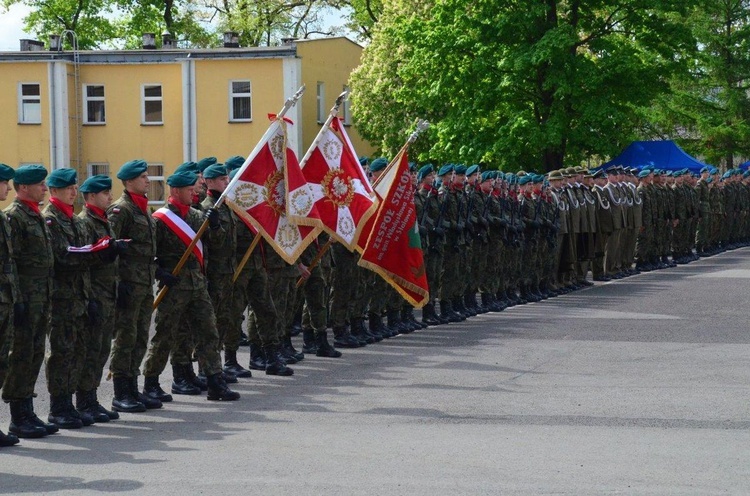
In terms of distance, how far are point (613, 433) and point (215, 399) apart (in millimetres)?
3547

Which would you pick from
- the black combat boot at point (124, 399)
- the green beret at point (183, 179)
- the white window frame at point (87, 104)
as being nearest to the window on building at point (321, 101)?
the white window frame at point (87, 104)

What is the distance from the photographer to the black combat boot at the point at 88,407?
10.1 meters

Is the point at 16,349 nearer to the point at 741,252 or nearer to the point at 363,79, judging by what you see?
the point at 741,252

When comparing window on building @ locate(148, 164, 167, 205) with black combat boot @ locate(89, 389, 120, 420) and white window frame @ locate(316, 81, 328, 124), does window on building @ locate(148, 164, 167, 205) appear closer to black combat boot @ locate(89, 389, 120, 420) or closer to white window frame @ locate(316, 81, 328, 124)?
white window frame @ locate(316, 81, 328, 124)

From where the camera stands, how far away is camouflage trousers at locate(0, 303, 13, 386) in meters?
9.00

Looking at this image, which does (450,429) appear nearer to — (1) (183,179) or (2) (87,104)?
(1) (183,179)

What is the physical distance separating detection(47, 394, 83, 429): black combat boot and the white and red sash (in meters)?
1.79

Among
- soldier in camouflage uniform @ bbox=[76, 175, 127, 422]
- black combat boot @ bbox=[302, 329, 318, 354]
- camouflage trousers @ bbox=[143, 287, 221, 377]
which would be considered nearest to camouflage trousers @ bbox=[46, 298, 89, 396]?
soldier in camouflage uniform @ bbox=[76, 175, 127, 422]

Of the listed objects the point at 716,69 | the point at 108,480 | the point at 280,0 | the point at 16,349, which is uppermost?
the point at 280,0

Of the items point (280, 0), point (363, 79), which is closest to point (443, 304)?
point (363, 79)

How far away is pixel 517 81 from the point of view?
36500mm

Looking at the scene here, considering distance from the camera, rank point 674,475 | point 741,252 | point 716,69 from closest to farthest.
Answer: point 674,475, point 741,252, point 716,69

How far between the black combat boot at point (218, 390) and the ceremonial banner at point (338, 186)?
272 centimetres

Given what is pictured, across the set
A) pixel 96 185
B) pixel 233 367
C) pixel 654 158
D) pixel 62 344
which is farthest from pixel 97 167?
pixel 62 344
